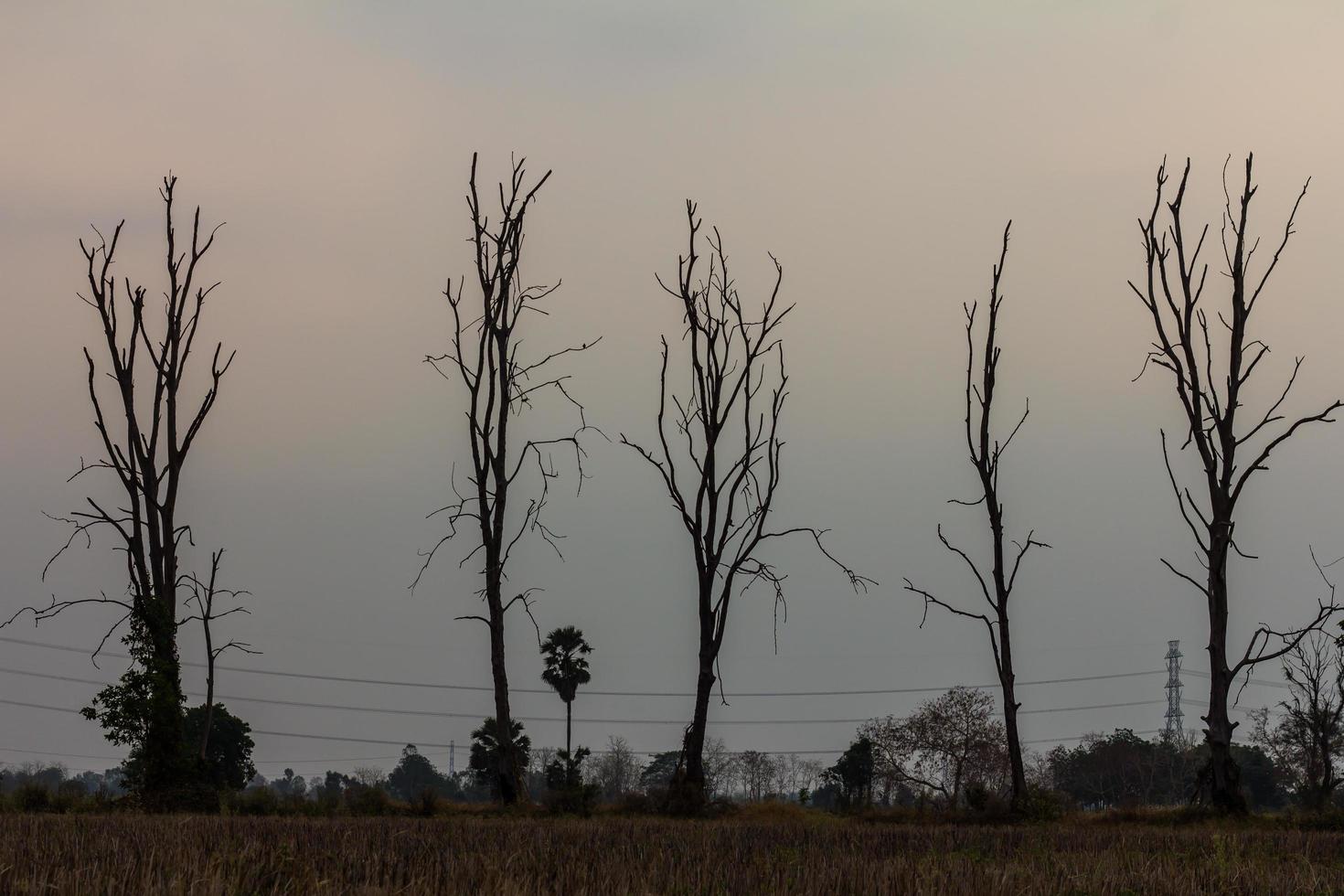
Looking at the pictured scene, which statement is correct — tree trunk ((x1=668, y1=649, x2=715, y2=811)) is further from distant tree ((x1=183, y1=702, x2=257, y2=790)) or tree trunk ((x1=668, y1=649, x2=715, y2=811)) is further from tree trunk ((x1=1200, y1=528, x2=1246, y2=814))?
distant tree ((x1=183, y1=702, x2=257, y2=790))

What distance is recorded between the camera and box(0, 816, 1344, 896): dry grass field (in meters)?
8.38

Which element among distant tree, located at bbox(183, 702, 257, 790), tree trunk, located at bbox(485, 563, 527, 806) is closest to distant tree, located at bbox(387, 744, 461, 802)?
distant tree, located at bbox(183, 702, 257, 790)

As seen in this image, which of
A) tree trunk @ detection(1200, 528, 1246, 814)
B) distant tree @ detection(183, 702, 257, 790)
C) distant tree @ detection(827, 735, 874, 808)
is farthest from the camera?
distant tree @ detection(183, 702, 257, 790)

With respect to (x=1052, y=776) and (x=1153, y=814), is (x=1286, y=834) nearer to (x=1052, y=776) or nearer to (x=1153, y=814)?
(x=1153, y=814)

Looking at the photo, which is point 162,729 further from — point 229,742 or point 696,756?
point 229,742

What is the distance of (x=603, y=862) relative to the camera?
1034cm

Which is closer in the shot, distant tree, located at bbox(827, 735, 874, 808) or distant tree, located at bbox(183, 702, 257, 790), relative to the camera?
Answer: distant tree, located at bbox(827, 735, 874, 808)

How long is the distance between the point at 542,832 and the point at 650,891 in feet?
26.0

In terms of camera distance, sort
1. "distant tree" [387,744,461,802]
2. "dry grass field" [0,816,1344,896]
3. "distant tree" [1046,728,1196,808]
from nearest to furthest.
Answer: "dry grass field" [0,816,1344,896] → "distant tree" [1046,728,1196,808] → "distant tree" [387,744,461,802]

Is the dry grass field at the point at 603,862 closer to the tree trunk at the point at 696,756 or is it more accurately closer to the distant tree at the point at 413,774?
the tree trunk at the point at 696,756

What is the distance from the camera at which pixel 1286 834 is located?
18859 mm

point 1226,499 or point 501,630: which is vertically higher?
point 1226,499

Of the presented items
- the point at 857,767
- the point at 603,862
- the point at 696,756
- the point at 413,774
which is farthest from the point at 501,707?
the point at 413,774

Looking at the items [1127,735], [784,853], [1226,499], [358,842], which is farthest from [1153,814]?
[1127,735]
